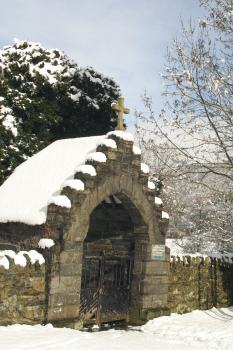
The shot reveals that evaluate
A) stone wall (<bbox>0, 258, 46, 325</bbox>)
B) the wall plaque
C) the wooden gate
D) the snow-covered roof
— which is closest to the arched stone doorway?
the wooden gate

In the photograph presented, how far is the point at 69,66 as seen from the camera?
743 inches

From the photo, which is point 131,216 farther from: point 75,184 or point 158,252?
point 75,184

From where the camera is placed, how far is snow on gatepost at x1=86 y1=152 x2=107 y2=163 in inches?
422

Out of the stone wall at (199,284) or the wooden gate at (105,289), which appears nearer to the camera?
the wooden gate at (105,289)

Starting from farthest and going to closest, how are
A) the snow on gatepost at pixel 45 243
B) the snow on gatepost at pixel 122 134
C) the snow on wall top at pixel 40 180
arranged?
1. the snow on gatepost at pixel 122 134
2. the snow on wall top at pixel 40 180
3. the snow on gatepost at pixel 45 243

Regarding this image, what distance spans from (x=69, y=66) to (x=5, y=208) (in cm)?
926

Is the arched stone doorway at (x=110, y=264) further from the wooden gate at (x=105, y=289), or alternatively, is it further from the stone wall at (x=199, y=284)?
the stone wall at (x=199, y=284)

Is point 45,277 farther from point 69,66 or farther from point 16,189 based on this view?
point 69,66

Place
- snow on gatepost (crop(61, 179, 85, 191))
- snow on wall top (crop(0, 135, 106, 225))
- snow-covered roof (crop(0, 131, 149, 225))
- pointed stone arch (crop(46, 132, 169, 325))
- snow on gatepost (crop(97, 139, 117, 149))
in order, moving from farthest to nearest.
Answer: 1. snow on gatepost (crop(97, 139, 117, 149))
2. snow on wall top (crop(0, 135, 106, 225))
3. snow-covered roof (crop(0, 131, 149, 225))
4. snow on gatepost (crop(61, 179, 85, 191))
5. pointed stone arch (crop(46, 132, 169, 325))

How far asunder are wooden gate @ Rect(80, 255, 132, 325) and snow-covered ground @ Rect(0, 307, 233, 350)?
76 centimetres

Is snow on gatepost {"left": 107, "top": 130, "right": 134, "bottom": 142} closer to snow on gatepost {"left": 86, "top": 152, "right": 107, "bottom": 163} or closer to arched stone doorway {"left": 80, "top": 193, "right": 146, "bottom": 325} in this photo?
snow on gatepost {"left": 86, "top": 152, "right": 107, "bottom": 163}

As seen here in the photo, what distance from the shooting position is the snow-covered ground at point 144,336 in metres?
7.98

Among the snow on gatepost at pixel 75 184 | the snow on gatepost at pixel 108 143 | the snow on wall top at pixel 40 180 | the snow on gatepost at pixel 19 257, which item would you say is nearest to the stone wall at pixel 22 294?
the snow on gatepost at pixel 19 257

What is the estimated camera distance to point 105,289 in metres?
11.9
